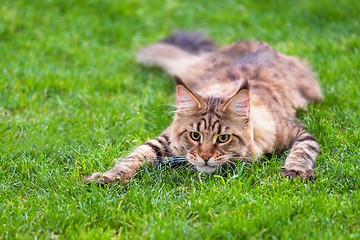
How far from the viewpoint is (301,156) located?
3.42 meters

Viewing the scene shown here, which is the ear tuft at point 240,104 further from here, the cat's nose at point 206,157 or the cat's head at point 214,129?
the cat's nose at point 206,157

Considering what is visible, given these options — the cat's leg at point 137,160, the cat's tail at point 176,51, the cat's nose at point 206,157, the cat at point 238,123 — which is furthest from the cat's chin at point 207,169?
the cat's tail at point 176,51

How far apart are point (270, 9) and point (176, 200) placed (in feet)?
17.8

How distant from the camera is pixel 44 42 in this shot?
6320 millimetres

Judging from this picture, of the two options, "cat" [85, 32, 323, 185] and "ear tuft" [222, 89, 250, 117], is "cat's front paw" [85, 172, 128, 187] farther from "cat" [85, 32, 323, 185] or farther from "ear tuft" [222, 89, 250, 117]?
"ear tuft" [222, 89, 250, 117]

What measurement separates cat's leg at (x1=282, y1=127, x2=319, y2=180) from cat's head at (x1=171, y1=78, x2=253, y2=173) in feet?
1.24

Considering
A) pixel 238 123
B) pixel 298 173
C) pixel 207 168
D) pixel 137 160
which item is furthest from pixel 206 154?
pixel 298 173

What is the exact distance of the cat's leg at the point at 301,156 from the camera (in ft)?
10.7

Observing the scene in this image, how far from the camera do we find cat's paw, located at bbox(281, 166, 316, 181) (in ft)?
10.6

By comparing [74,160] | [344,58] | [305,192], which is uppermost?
[344,58]

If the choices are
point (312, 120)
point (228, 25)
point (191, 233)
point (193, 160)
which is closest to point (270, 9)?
point (228, 25)

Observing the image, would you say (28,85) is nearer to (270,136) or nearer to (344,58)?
(270,136)

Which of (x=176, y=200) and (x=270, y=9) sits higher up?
(x=270, y=9)

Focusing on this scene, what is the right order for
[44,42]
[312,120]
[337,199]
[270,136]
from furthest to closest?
[44,42], [312,120], [270,136], [337,199]
